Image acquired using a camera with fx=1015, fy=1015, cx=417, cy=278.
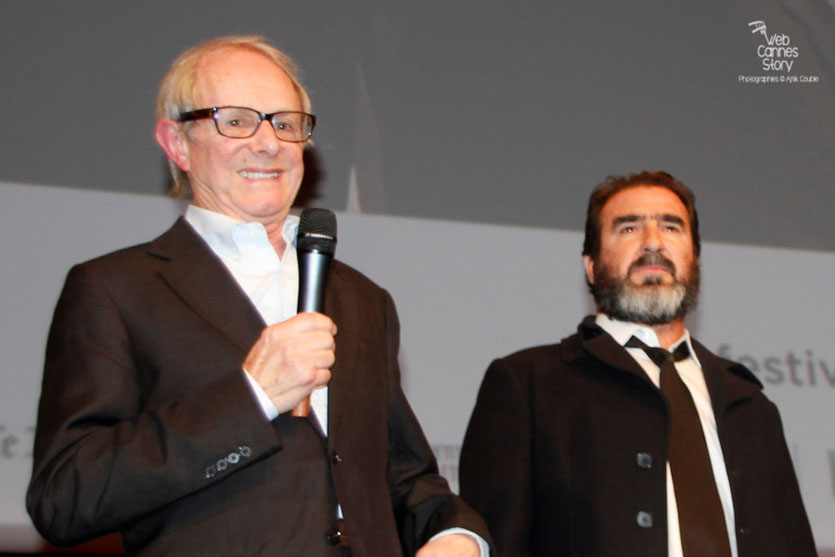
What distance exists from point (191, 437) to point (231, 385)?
105 millimetres

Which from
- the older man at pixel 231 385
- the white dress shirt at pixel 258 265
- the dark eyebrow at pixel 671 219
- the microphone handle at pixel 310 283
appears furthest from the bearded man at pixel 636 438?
the microphone handle at pixel 310 283

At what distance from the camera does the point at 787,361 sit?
3.87 meters

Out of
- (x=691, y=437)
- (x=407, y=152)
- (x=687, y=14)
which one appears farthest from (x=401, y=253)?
(x=687, y=14)

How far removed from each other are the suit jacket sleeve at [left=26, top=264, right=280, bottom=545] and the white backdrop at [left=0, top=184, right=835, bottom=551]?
1.69 metres

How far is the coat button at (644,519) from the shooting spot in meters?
2.48

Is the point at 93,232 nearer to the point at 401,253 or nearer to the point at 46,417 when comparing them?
the point at 401,253

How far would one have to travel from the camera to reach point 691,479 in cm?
256

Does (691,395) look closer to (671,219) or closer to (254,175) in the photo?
(671,219)

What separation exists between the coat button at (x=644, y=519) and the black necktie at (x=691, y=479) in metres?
0.08

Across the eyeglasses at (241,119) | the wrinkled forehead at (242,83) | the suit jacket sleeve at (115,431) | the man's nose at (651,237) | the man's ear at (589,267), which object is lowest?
the suit jacket sleeve at (115,431)

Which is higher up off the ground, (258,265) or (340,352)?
(258,265)

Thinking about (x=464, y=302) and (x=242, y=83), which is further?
(x=464, y=302)

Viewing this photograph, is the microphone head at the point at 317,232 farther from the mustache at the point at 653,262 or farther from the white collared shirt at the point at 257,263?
the mustache at the point at 653,262

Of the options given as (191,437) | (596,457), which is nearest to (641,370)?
(596,457)
